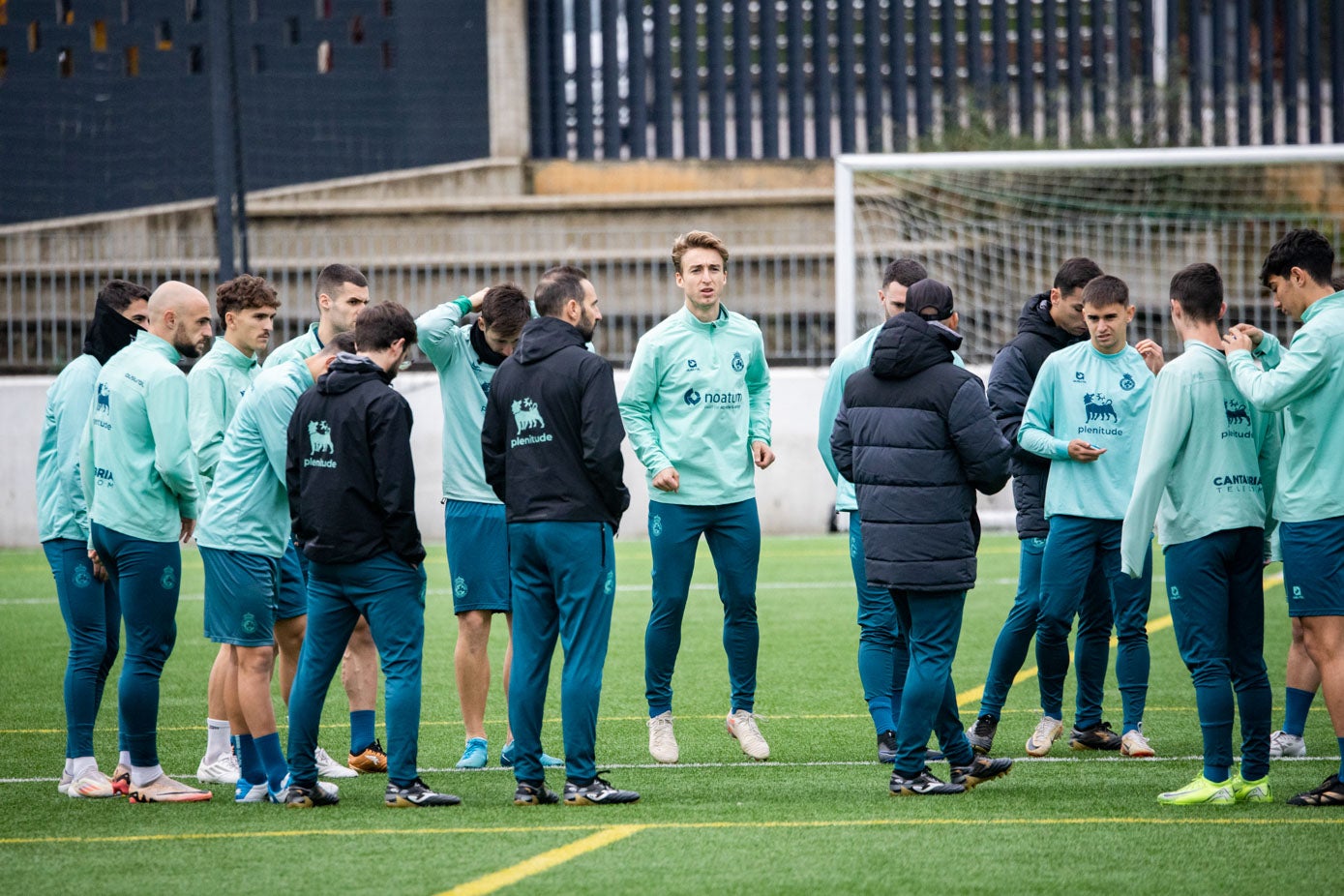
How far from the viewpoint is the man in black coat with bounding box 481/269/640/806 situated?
5938 millimetres

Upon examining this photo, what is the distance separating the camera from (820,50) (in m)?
25.6

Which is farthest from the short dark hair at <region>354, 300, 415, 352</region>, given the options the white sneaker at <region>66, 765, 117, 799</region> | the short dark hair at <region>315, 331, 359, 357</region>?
the white sneaker at <region>66, 765, 117, 799</region>

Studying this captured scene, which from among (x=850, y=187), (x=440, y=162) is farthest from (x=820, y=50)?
(x=850, y=187)

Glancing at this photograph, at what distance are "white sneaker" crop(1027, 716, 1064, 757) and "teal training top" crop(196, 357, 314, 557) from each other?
343 cm

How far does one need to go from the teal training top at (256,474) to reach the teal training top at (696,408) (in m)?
1.57

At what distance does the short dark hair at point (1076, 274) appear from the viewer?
7238 mm

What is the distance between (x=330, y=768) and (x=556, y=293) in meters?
2.44

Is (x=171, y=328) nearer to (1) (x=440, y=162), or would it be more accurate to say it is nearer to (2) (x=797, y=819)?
(2) (x=797, y=819)

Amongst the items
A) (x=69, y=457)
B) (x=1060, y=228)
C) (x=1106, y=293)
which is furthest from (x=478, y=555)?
(x=1060, y=228)

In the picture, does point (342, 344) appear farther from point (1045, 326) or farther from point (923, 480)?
point (1045, 326)

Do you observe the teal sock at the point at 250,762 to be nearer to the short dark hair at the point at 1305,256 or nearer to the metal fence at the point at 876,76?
the short dark hair at the point at 1305,256

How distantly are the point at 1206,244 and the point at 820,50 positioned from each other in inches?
325

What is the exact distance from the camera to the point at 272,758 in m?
6.24

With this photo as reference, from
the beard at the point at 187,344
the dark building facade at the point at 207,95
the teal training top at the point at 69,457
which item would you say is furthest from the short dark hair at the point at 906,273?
the dark building facade at the point at 207,95
